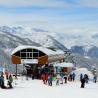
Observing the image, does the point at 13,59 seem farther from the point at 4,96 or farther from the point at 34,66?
the point at 4,96

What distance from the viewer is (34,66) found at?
252 feet

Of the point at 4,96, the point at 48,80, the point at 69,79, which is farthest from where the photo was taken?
the point at 69,79

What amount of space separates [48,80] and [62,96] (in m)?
14.0

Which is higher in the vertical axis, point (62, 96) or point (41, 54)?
point (41, 54)

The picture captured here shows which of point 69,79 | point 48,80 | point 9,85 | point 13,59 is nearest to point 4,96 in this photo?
point 9,85

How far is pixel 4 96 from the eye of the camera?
35.1 meters

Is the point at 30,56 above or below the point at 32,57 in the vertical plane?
above

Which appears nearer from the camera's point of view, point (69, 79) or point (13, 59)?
point (69, 79)

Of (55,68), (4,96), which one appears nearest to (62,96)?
(4,96)

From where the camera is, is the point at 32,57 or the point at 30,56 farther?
the point at 32,57

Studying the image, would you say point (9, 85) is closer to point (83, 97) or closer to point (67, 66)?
point (83, 97)

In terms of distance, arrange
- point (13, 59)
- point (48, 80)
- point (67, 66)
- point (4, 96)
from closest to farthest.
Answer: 1. point (4, 96)
2. point (48, 80)
3. point (13, 59)
4. point (67, 66)

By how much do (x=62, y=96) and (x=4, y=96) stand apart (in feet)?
16.0

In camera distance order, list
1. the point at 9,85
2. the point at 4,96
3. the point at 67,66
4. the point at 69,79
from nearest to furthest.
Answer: the point at 4,96
the point at 9,85
the point at 69,79
the point at 67,66
